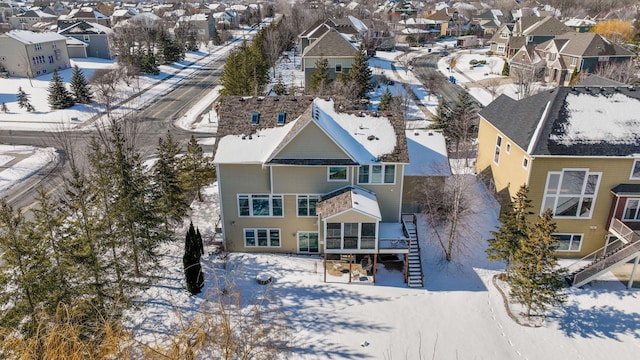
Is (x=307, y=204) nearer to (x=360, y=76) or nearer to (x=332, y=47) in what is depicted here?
(x=360, y=76)

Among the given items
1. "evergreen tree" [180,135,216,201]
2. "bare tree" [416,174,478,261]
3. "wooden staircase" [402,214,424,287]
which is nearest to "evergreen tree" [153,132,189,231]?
"evergreen tree" [180,135,216,201]

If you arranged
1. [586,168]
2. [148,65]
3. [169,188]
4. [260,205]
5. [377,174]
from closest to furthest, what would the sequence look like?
[586,168]
[377,174]
[260,205]
[169,188]
[148,65]

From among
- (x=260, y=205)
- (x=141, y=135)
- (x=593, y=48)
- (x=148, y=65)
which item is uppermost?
(x=593, y=48)

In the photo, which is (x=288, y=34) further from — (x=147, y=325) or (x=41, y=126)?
(x=147, y=325)

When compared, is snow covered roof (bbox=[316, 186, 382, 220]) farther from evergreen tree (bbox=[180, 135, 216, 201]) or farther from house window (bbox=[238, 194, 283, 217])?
evergreen tree (bbox=[180, 135, 216, 201])

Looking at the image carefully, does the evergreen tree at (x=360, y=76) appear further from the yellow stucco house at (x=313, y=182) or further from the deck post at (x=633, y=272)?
the deck post at (x=633, y=272)

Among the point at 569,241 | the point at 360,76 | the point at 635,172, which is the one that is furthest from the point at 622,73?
the point at 569,241

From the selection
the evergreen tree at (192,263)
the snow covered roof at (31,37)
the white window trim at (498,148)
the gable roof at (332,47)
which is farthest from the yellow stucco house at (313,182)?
the snow covered roof at (31,37)
